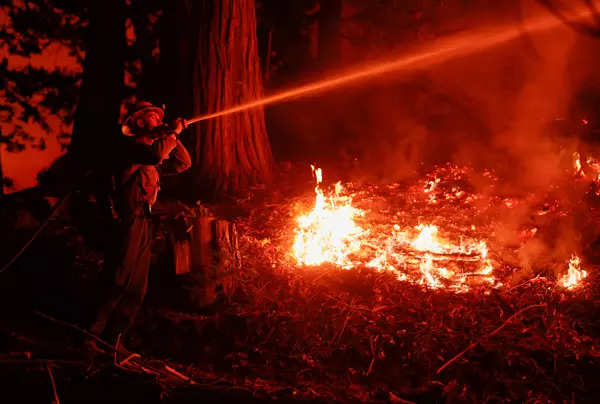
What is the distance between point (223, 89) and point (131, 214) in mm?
4143

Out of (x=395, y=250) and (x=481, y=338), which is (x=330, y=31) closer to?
(x=395, y=250)

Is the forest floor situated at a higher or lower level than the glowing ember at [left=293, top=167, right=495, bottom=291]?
lower

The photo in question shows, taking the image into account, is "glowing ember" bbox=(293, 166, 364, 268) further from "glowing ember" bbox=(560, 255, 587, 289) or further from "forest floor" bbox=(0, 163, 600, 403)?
"glowing ember" bbox=(560, 255, 587, 289)

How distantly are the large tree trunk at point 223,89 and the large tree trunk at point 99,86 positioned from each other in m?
3.37

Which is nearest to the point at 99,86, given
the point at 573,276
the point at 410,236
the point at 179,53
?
the point at 179,53

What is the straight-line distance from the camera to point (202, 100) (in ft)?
28.1

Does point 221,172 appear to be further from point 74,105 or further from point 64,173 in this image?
point 74,105

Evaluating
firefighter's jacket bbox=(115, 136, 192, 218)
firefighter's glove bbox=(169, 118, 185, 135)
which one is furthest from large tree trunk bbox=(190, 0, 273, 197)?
firefighter's jacket bbox=(115, 136, 192, 218)

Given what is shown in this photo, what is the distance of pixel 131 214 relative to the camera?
498cm

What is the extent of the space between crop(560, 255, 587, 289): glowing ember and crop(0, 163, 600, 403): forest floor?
A: 0.23 ft

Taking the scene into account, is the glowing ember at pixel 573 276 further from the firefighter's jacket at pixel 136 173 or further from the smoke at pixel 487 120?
the firefighter's jacket at pixel 136 173

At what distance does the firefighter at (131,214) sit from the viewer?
496 centimetres

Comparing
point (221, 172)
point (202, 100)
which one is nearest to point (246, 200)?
point (221, 172)

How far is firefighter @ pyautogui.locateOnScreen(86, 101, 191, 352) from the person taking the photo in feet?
16.3
